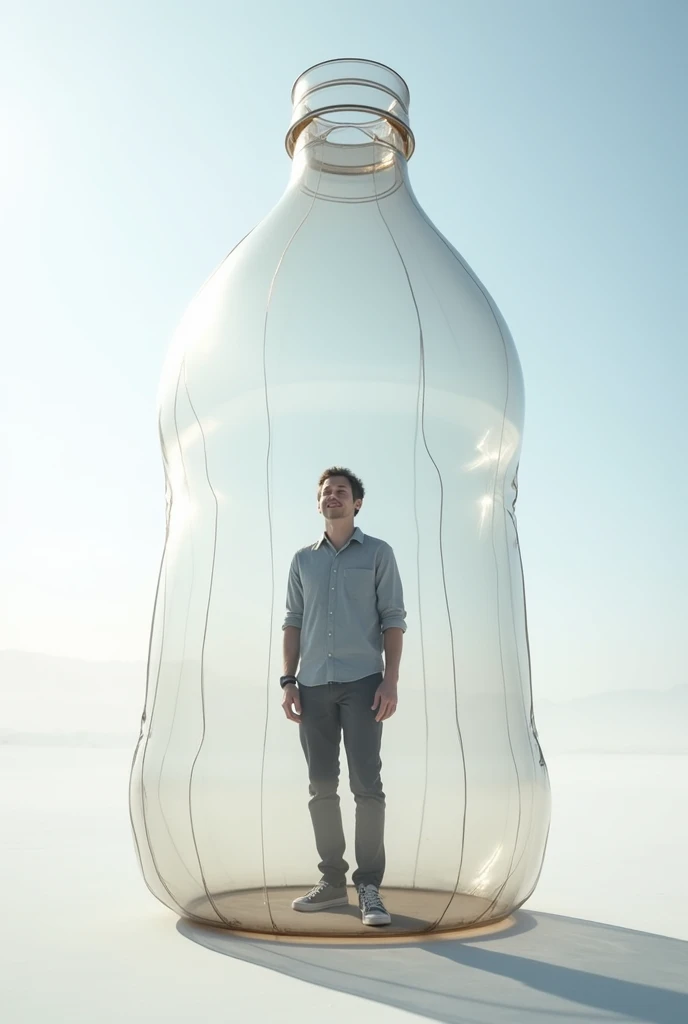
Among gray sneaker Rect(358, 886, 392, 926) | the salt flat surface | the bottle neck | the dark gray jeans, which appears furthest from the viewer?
the bottle neck

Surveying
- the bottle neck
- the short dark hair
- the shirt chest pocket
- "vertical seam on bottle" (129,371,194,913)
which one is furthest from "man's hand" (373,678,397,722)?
the bottle neck

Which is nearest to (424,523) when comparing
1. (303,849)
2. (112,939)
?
(303,849)

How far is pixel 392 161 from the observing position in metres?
3.06

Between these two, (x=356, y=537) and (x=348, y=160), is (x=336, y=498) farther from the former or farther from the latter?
(x=348, y=160)

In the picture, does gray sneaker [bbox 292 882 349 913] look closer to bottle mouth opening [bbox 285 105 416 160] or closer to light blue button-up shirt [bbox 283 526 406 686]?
light blue button-up shirt [bbox 283 526 406 686]

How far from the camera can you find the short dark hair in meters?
2.63

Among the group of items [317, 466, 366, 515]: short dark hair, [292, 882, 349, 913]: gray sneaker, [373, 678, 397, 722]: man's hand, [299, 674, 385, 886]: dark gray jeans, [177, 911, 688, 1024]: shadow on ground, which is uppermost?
[317, 466, 366, 515]: short dark hair

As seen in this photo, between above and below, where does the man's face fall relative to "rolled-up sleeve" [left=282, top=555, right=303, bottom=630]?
above

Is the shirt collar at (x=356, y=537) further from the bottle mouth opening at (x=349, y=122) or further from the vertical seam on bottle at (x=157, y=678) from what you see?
the bottle mouth opening at (x=349, y=122)

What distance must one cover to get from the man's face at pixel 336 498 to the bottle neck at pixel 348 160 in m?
0.95

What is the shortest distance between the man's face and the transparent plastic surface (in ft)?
0.27

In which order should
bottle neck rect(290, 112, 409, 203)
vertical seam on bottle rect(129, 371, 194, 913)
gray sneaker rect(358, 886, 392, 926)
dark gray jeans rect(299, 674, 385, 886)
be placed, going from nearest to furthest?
gray sneaker rect(358, 886, 392, 926) < dark gray jeans rect(299, 674, 385, 886) < vertical seam on bottle rect(129, 371, 194, 913) < bottle neck rect(290, 112, 409, 203)

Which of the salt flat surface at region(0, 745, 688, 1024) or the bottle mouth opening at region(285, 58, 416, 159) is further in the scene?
the bottle mouth opening at region(285, 58, 416, 159)

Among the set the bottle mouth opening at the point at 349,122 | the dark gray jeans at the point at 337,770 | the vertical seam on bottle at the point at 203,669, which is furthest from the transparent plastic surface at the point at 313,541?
the bottle mouth opening at the point at 349,122
